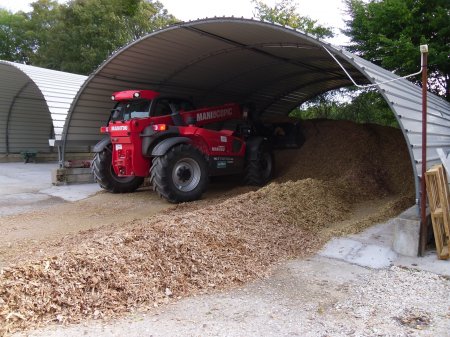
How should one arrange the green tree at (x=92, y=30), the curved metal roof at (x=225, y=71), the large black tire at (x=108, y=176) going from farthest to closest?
Result: the green tree at (x=92, y=30) < the large black tire at (x=108, y=176) < the curved metal roof at (x=225, y=71)

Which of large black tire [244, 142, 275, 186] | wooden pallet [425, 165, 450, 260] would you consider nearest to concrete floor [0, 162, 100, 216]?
large black tire [244, 142, 275, 186]

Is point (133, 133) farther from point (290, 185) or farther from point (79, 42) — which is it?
point (79, 42)

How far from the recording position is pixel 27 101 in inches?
788

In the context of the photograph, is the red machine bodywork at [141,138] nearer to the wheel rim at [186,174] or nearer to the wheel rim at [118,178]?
the wheel rim at [186,174]

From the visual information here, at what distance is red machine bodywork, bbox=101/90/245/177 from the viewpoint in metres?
9.27

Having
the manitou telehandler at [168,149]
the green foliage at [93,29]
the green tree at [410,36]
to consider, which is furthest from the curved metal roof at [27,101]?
the green tree at [410,36]

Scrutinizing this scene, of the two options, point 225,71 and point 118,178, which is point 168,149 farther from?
point 225,71

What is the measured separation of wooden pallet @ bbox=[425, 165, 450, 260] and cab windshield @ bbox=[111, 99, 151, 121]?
6107 millimetres

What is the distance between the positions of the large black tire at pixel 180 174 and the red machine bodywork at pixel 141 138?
0.46m

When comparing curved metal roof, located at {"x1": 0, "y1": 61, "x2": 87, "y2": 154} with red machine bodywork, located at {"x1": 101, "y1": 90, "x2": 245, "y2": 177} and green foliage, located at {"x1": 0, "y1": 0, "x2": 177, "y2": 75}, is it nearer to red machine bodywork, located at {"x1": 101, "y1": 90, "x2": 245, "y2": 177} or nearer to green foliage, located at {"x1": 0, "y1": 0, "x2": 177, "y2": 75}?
red machine bodywork, located at {"x1": 101, "y1": 90, "x2": 245, "y2": 177}

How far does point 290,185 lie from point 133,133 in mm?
3496

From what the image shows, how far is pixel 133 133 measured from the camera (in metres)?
9.19

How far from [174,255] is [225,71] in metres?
9.42

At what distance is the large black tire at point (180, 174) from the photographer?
8.79 meters
